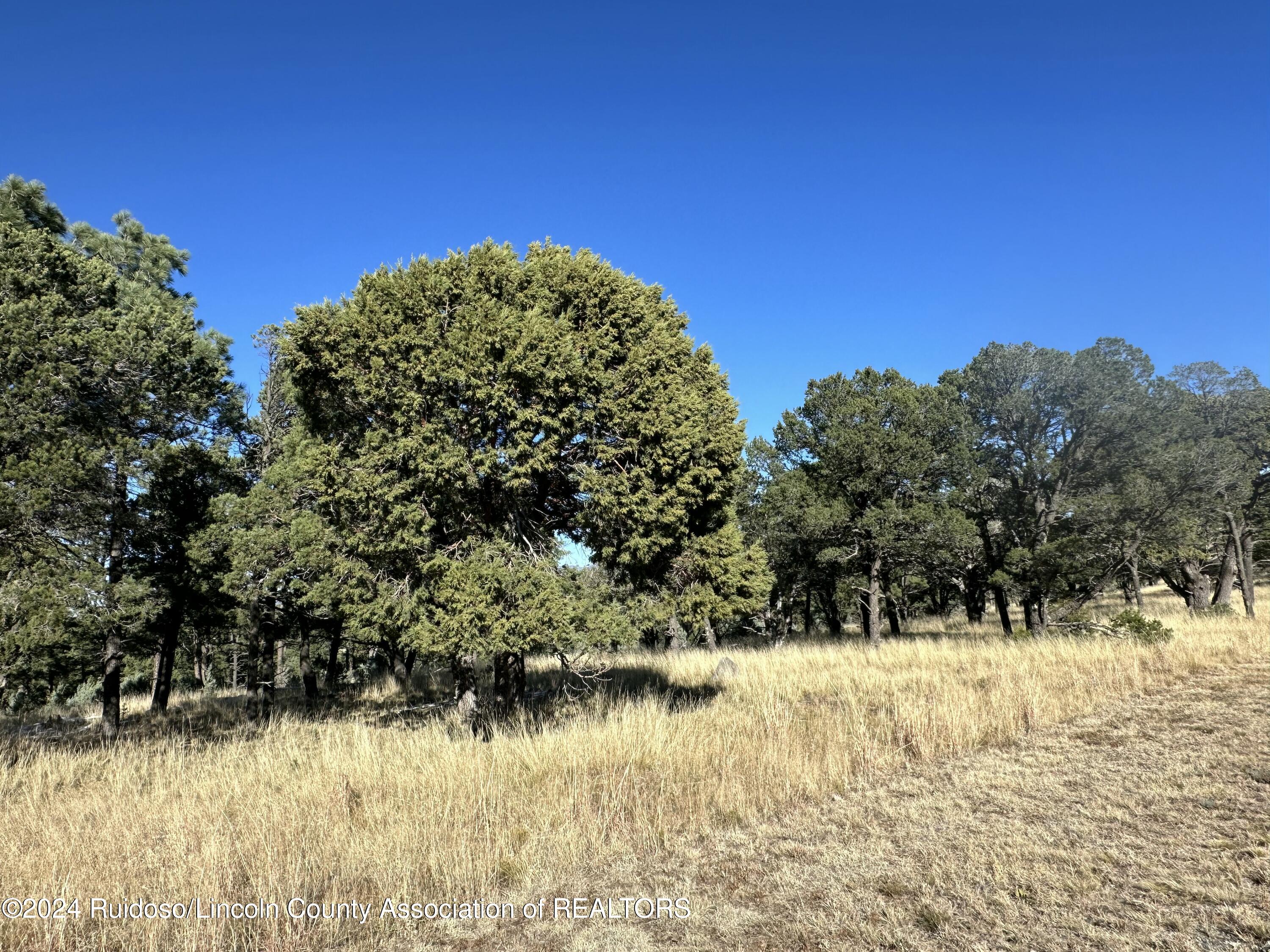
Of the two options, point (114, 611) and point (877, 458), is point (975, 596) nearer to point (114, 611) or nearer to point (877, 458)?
point (877, 458)

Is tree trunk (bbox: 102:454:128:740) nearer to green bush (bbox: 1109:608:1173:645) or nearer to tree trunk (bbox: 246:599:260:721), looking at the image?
tree trunk (bbox: 246:599:260:721)

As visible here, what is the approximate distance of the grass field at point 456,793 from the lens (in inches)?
163

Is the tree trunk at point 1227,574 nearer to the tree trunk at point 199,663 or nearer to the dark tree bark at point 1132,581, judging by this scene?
the dark tree bark at point 1132,581

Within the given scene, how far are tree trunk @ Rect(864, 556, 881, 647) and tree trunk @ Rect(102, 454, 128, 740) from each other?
21104 millimetres

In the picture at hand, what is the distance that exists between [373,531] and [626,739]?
478 cm

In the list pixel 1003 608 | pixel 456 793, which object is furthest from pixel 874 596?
pixel 456 793

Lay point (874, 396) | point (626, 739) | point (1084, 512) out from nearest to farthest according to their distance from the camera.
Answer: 1. point (626, 739)
2. point (1084, 512)
3. point (874, 396)

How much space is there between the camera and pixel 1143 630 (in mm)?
14031

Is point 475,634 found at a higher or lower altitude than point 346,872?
higher

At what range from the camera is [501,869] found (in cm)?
461

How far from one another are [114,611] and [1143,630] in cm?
2223

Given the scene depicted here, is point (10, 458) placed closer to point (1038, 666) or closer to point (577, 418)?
point (577, 418)

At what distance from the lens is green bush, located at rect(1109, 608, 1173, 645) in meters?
13.6

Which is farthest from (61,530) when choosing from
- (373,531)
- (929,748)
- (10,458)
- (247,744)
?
(929,748)
